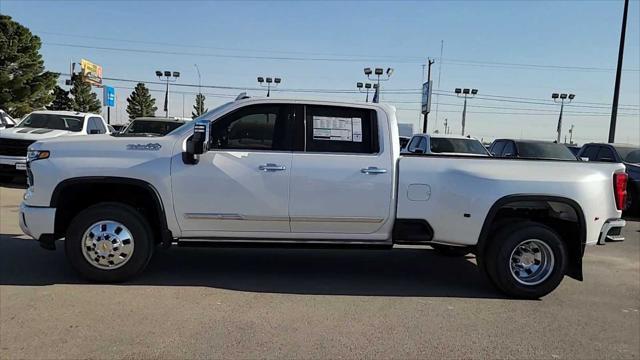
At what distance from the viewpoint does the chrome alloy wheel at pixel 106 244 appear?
563 cm

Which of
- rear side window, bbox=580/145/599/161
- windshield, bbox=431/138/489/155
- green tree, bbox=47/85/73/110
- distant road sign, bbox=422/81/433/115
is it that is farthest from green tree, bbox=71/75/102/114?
rear side window, bbox=580/145/599/161

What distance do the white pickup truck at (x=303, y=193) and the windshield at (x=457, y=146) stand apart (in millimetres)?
8576

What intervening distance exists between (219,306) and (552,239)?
349cm

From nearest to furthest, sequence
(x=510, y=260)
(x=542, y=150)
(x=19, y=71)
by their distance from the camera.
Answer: (x=510, y=260) → (x=542, y=150) → (x=19, y=71)

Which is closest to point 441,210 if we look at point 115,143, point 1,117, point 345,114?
point 345,114

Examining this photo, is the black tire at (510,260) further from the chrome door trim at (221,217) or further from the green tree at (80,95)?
the green tree at (80,95)

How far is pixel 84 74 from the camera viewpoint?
66.8 m

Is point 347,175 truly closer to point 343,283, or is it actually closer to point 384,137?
point 384,137

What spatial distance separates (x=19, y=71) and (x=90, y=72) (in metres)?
28.3

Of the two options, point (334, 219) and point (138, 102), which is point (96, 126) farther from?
point (138, 102)

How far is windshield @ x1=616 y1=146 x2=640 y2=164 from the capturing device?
44.4 feet

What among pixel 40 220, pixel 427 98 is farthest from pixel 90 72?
pixel 40 220

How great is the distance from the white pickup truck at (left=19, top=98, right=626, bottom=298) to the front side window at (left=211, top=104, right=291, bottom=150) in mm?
11

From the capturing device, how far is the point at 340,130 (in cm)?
593
